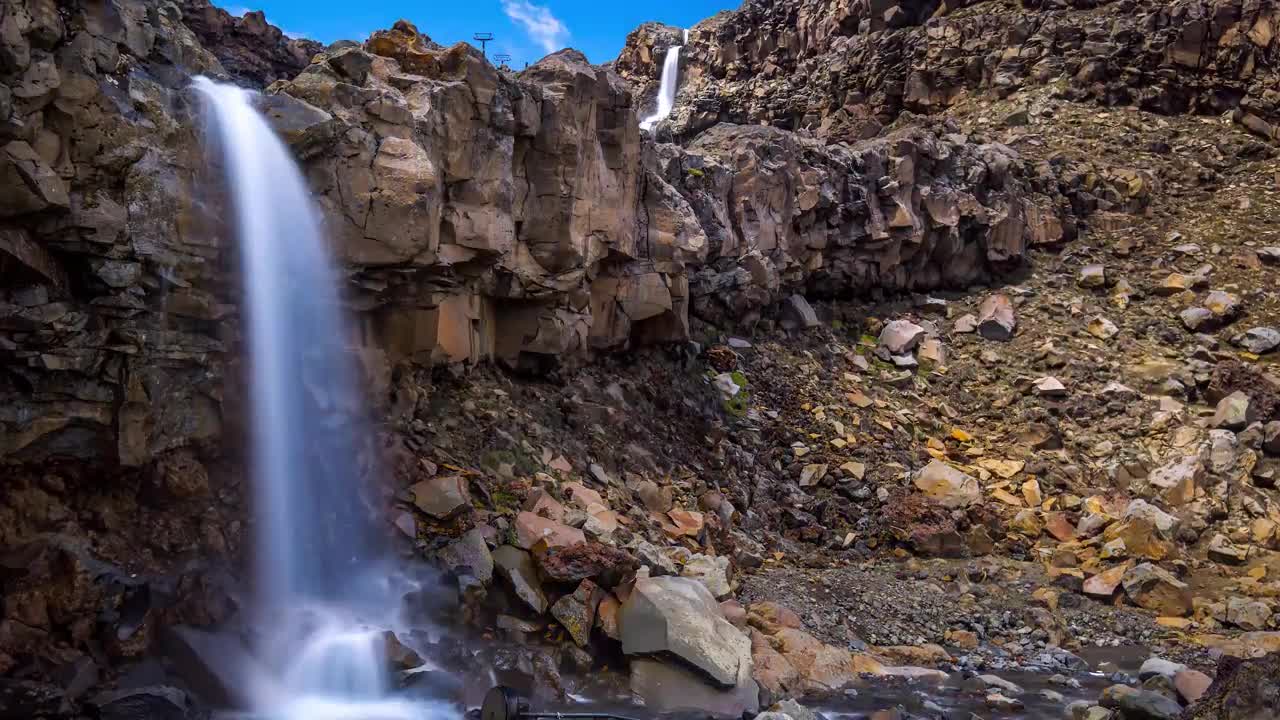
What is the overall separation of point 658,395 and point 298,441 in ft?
25.1

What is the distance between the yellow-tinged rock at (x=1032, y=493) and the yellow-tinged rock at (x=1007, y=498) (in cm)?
16

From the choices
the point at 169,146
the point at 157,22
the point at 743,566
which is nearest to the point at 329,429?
the point at 169,146

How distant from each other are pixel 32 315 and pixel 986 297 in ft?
72.1

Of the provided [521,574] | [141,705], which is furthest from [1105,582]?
[141,705]

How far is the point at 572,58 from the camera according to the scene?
15.2 metres

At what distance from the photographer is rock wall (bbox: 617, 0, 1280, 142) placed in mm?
30344

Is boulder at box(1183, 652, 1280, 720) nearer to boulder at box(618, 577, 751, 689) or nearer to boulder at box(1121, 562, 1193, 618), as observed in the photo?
boulder at box(618, 577, 751, 689)

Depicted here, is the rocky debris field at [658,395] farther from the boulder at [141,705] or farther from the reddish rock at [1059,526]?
the reddish rock at [1059,526]

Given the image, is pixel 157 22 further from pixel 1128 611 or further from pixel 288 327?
pixel 1128 611

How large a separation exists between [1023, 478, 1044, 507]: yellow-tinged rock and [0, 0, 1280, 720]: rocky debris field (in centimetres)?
8

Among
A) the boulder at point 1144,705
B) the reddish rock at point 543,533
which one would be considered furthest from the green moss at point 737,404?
the boulder at point 1144,705

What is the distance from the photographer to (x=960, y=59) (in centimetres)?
3419

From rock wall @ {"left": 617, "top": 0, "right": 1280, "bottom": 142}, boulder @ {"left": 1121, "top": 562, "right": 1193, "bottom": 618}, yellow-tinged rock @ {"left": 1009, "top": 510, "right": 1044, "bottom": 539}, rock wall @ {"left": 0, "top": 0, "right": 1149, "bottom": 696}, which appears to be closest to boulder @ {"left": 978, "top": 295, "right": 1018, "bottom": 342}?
yellow-tinged rock @ {"left": 1009, "top": 510, "right": 1044, "bottom": 539}

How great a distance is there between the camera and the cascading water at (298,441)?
9625mm
